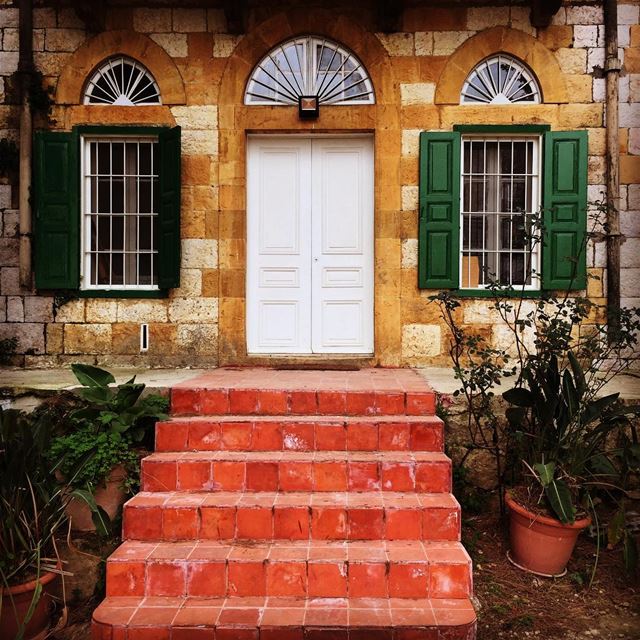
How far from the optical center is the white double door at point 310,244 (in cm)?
617

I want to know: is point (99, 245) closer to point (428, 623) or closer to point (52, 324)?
point (52, 324)

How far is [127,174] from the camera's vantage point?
617cm

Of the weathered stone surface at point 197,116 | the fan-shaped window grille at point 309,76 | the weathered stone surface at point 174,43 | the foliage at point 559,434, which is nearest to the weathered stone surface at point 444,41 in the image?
the fan-shaped window grille at point 309,76

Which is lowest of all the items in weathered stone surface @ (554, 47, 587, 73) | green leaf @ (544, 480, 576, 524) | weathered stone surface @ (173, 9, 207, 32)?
green leaf @ (544, 480, 576, 524)

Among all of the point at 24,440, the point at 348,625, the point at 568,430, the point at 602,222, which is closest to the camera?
the point at 348,625

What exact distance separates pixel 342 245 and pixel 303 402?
2428 mm

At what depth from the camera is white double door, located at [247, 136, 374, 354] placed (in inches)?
243

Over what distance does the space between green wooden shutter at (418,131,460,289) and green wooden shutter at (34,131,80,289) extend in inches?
149

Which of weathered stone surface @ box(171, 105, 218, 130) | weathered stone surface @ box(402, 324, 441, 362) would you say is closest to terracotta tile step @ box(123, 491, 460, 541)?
weathered stone surface @ box(402, 324, 441, 362)

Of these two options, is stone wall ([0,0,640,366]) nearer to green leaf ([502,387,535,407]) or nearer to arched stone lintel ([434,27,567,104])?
arched stone lintel ([434,27,567,104])

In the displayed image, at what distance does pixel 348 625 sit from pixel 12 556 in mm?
1897

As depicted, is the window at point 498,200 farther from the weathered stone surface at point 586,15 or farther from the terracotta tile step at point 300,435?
the terracotta tile step at point 300,435

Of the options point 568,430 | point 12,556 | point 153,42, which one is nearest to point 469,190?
point 568,430

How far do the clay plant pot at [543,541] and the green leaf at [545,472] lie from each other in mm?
251
